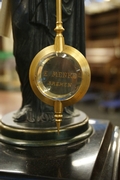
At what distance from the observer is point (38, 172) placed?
0.60 m

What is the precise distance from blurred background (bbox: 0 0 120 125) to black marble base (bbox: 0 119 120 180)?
104 centimetres

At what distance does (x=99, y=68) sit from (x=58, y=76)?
3.23 metres

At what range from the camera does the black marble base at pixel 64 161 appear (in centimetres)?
59

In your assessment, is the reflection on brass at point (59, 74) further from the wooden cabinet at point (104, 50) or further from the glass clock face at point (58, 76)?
the wooden cabinet at point (104, 50)

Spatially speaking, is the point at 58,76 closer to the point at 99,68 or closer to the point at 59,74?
the point at 59,74

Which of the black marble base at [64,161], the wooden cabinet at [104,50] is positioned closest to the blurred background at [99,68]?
the wooden cabinet at [104,50]

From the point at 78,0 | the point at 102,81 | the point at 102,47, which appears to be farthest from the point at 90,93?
the point at 78,0

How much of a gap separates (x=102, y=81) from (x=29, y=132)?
11.1 ft

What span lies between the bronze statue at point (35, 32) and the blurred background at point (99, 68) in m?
0.91

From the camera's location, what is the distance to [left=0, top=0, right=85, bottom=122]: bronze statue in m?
0.75

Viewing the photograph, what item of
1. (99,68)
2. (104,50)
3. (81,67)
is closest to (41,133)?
(81,67)

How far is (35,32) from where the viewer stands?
0.78m

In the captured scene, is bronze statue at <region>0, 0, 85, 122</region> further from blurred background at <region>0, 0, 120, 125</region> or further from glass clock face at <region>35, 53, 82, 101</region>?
blurred background at <region>0, 0, 120, 125</region>

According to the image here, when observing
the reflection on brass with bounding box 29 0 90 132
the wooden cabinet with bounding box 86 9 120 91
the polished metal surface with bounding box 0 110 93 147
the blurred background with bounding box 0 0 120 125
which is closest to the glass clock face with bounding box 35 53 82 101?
the reflection on brass with bounding box 29 0 90 132
